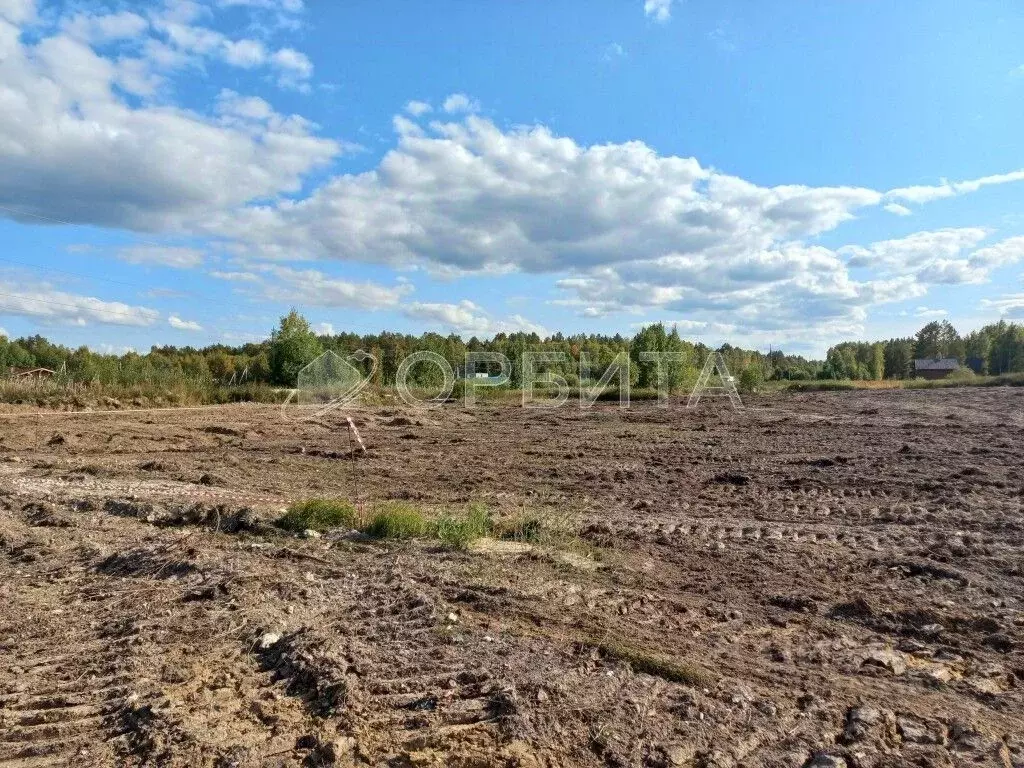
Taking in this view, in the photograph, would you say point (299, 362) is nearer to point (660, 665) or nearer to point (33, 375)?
point (33, 375)

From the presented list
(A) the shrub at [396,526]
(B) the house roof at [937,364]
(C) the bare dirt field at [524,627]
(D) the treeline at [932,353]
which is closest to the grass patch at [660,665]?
(C) the bare dirt field at [524,627]

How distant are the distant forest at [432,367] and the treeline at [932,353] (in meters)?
0.13

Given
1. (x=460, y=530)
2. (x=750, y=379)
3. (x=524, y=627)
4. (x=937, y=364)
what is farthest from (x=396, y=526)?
(x=937, y=364)

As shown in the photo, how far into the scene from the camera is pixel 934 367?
7875cm

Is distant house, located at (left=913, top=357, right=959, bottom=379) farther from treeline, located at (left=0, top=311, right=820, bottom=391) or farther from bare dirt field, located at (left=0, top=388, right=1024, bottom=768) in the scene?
bare dirt field, located at (left=0, top=388, right=1024, bottom=768)

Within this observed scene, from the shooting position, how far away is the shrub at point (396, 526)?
7.75 metres

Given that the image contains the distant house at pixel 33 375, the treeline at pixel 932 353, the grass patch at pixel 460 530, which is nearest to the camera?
the grass patch at pixel 460 530

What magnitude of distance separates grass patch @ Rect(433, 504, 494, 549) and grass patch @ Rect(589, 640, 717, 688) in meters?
2.96

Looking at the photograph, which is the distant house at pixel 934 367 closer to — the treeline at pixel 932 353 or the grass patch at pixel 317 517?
the treeline at pixel 932 353

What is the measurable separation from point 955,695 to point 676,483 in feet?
26.8

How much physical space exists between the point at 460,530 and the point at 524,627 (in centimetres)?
265

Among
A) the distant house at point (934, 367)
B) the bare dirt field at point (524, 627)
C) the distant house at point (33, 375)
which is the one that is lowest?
the bare dirt field at point (524, 627)

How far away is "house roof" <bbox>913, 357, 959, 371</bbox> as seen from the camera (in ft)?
256

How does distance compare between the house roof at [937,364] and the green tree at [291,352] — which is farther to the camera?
the house roof at [937,364]
